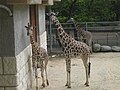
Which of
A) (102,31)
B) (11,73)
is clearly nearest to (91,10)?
(102,31)

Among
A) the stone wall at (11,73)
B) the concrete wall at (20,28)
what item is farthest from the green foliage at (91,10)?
the stone wall at (11,73)

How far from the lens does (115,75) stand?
28.5 feet

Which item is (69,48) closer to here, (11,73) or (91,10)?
(11,73)

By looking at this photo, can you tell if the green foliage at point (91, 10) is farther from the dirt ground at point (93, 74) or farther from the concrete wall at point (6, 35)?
the concrete wall at point (6, 35)

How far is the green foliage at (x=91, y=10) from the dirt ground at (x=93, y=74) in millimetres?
5129

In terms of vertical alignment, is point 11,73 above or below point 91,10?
below

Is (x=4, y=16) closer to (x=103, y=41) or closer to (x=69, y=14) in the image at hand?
(x=103, y=41)

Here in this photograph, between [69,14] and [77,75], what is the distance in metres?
8.00

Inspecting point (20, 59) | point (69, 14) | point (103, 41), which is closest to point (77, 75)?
point (20, 59)

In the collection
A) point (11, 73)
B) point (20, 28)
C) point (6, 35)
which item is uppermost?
point (20, 28)

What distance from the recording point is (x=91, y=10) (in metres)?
17.5

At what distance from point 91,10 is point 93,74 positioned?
9014 millimetres

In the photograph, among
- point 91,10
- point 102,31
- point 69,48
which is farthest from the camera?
point 91,10

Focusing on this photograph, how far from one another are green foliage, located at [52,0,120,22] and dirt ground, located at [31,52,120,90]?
513 centimetres
